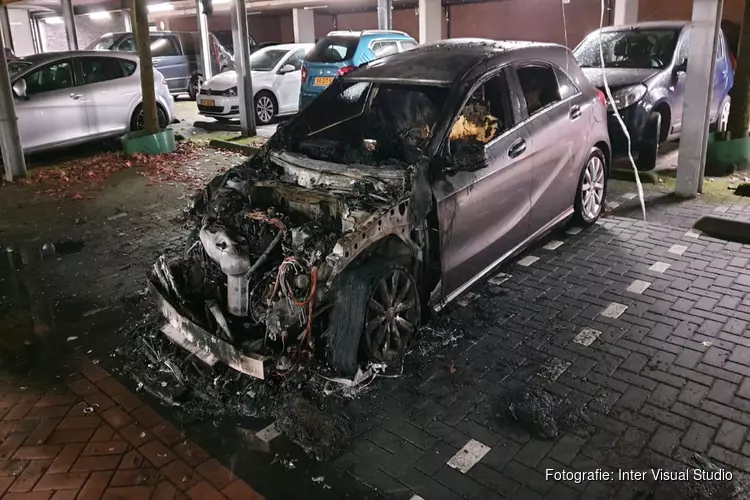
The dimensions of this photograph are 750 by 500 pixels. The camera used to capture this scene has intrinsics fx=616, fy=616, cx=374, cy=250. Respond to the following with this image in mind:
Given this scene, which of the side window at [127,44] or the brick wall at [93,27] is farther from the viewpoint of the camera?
the brick wall at [93,27]

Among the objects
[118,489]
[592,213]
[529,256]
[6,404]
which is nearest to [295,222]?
[118,489]

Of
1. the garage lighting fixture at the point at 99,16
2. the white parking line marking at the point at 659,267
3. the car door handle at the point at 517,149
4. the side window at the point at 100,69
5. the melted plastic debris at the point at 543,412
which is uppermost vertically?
the garage lighting fixture at the point at 99,16

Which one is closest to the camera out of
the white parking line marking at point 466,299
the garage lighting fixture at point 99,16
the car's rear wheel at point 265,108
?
the white parking line marking at point 466,299

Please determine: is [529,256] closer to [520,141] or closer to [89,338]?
[520,141]

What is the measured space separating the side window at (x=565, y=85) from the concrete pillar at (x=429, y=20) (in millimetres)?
11486

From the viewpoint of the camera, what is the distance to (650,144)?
8258mm

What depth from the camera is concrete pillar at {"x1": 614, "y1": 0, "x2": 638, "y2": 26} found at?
43.9 ft

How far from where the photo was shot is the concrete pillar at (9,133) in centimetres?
913

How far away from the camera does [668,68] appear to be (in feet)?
27.8

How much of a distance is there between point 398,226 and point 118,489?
7.11ft

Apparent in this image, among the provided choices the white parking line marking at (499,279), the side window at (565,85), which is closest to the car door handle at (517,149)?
the side window at (565,85)

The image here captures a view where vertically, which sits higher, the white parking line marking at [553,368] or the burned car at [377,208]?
the burned car at [377,208]

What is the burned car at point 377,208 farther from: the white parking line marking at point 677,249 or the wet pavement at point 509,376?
the white parking line marking at point 677,249

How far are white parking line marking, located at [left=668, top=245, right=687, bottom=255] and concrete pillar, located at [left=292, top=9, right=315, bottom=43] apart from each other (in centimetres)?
1820
